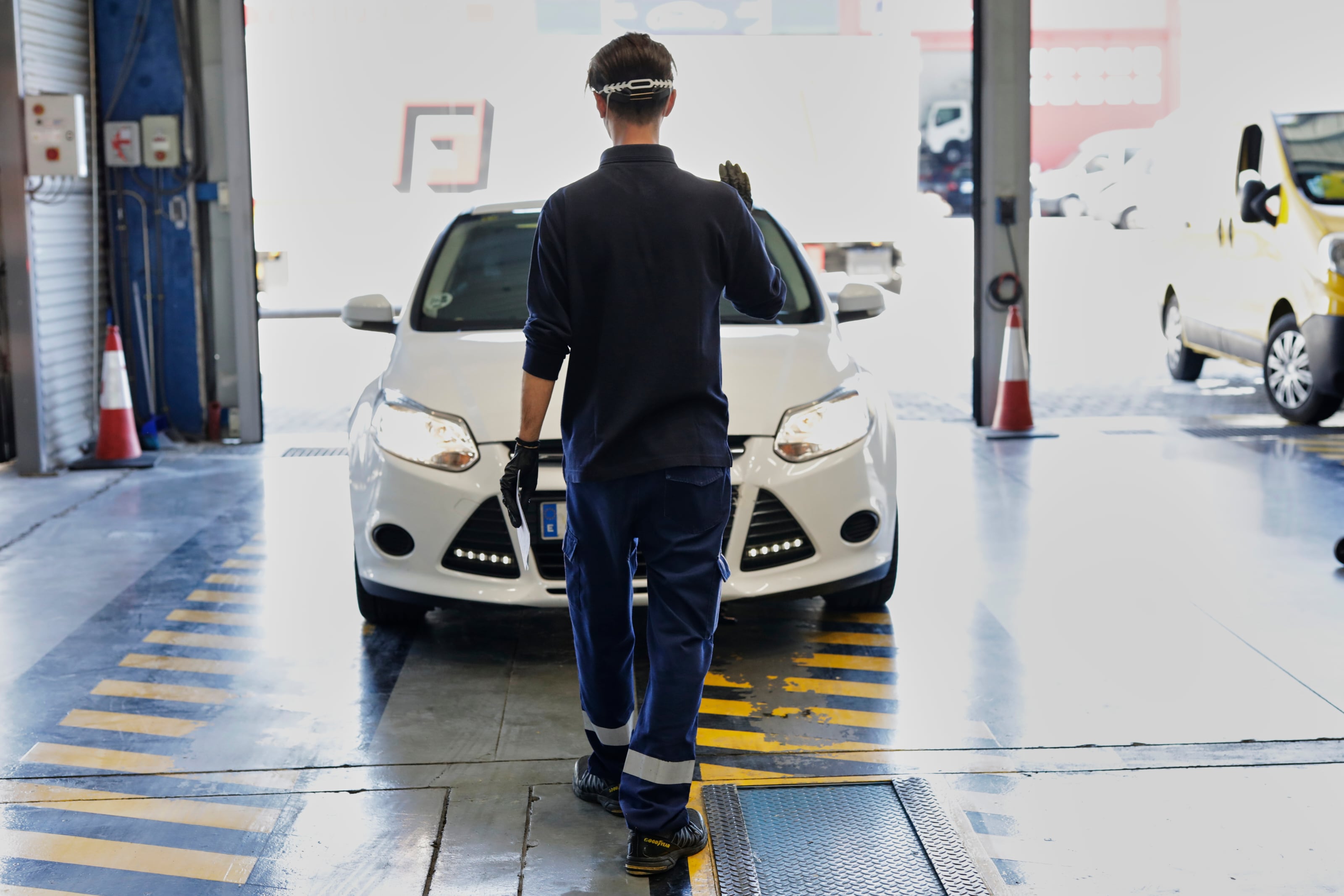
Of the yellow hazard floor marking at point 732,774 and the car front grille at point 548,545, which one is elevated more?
the car front grille at point 548,545

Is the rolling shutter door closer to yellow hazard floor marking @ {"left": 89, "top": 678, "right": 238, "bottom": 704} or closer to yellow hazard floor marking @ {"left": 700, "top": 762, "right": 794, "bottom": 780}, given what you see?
yellow hazard floor marking @ {"left": 89, "top": 678, "right": 238, "bottom": 704}

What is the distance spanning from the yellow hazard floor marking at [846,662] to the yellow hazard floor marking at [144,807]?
1.71 m

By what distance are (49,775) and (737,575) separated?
188 centimetres

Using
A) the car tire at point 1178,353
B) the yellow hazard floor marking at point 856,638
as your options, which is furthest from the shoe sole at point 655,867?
the car tire at point 1178,353

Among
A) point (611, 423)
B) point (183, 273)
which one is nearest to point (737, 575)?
point (611, 423)

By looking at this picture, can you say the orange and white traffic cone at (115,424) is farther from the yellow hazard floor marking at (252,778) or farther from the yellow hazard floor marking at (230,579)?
the yellow hazard floor marking at (252,778)

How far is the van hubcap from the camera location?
8.29 metres

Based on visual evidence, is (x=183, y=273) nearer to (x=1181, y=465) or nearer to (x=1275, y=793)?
(x=1181, y=465)

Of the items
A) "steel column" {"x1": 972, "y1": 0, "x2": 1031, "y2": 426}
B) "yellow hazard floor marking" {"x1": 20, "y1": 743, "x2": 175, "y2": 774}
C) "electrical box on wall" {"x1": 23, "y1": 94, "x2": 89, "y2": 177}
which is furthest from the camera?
"steel column" {"x1": 972, "y1": 0, "x2": 1031, "y2": 426}

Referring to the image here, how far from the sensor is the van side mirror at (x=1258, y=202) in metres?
8.48

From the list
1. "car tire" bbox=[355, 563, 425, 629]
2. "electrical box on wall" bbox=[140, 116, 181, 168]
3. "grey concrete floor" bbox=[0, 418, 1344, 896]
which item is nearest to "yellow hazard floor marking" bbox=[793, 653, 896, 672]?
"grey concrete floor" bbox=[0, 418, 1344, 896]

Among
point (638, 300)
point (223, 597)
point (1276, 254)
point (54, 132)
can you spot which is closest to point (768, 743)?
point (638, 300)

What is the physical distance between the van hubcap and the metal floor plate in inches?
239

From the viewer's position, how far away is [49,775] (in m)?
3.43
